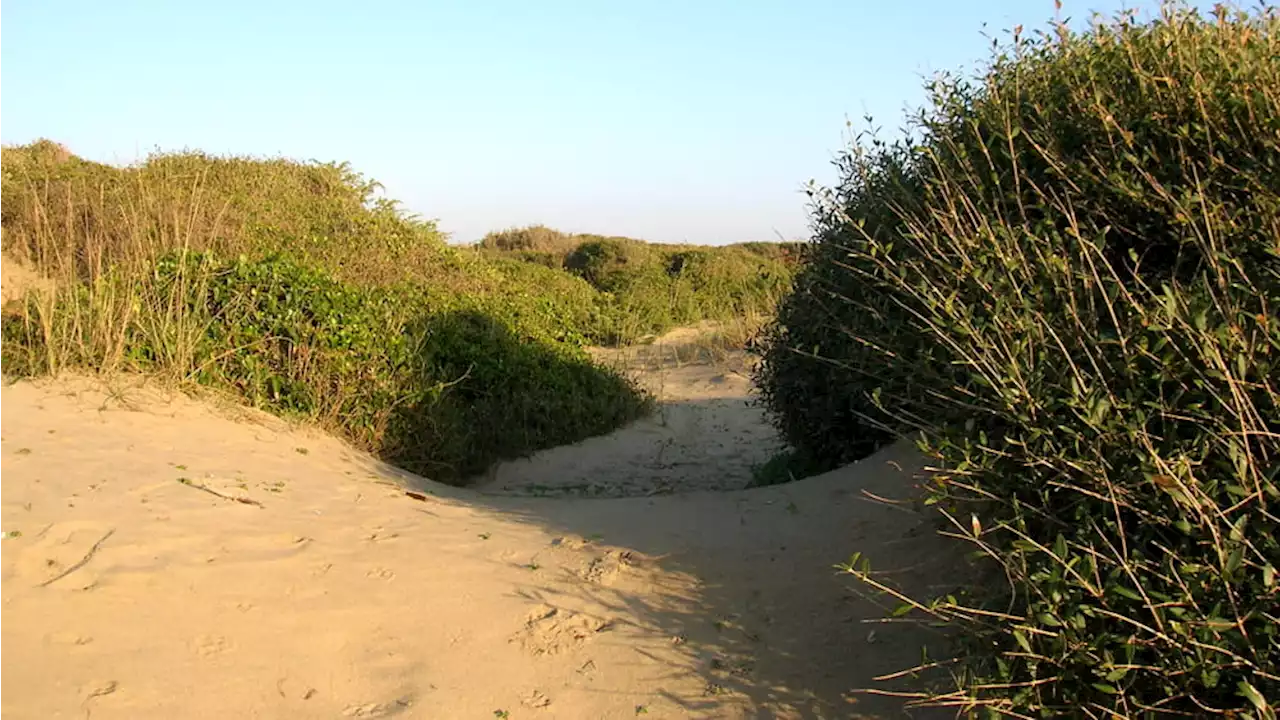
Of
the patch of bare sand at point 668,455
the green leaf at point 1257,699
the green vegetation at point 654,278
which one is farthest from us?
the green vegetation at point 654,278

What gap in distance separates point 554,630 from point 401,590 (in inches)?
27.3

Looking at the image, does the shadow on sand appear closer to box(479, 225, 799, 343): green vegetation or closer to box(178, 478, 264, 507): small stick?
box(178, 478, 264, 507): small stick

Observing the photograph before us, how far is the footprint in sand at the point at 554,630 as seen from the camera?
11.8 ft

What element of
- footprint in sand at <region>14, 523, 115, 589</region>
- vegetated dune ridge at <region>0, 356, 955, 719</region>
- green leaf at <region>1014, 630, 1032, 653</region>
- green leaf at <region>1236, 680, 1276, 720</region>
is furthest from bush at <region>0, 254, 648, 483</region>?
green leaf at <region>1236, 680, 1276, 720</region>

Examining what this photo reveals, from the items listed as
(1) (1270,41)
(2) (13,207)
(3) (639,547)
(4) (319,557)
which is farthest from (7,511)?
(2) (13,207)

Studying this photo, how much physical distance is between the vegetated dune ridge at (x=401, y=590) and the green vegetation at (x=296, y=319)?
0.84 meters

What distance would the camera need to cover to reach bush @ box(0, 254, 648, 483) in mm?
6105

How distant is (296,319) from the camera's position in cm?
693

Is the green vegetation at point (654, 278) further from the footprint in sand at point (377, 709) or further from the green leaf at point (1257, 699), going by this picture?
the green leaf at point (1257, 699)

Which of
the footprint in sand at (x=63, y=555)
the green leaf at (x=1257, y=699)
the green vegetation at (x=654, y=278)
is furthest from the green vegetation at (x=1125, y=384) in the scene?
the green vegetation at (x=654, y=278)

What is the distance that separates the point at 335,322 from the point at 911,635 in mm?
4895

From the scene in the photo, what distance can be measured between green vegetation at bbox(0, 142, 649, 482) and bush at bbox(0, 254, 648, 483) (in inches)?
0.5

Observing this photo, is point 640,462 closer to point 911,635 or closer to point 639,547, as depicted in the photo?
point 639,547

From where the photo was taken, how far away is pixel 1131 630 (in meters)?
2.52
